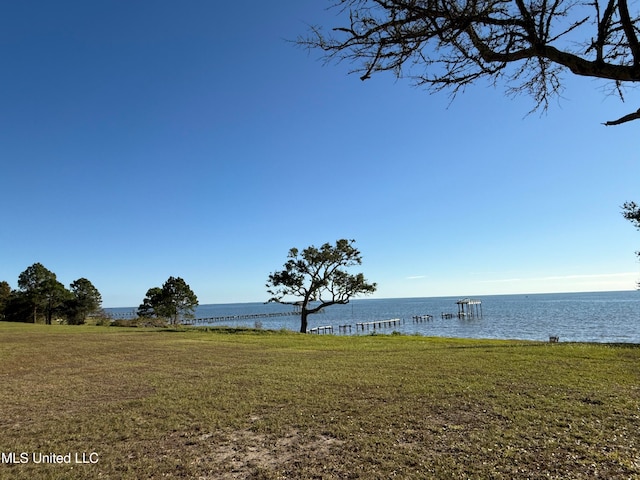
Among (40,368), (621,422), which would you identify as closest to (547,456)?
(621,422)

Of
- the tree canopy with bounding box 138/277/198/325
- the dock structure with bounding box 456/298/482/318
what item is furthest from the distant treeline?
the dock structure with bounding box 456/298/482/318

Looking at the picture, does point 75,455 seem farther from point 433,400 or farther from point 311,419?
point 433,400

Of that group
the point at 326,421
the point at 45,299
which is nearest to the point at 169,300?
→ the point at 45,299

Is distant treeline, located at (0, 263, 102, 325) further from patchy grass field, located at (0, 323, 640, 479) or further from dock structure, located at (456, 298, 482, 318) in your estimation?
dock structure, located at (456, 298, 482, 318)

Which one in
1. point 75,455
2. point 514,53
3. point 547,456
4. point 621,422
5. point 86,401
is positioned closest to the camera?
point 514,53

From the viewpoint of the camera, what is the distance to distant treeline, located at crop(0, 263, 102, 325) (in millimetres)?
49188

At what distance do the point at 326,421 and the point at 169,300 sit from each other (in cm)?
6522

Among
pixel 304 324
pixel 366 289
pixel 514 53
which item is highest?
pixel 514 53

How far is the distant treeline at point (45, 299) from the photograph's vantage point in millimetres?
49188

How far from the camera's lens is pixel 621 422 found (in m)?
5.33

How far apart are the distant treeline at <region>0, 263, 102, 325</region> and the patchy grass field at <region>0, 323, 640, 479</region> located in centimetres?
4844

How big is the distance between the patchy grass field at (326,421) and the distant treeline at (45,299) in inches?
1907

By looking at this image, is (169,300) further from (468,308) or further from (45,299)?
(468,308)

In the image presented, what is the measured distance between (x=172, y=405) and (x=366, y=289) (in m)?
30.7
